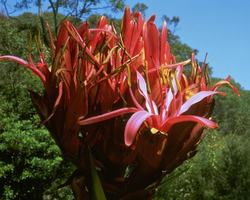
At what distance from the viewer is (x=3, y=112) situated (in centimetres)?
759

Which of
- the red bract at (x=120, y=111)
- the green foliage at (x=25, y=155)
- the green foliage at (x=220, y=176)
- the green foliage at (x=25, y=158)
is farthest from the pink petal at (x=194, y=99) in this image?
the green foliage at (x=220, y=176)

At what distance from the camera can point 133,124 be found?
1.79 feet

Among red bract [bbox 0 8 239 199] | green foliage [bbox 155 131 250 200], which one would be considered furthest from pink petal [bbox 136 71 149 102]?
green foliage [bbox 155 131 250 200]

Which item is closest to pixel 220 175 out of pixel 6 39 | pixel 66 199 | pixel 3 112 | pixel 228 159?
pixel 228 159

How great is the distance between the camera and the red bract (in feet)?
1.89

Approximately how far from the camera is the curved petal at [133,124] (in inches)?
20.9

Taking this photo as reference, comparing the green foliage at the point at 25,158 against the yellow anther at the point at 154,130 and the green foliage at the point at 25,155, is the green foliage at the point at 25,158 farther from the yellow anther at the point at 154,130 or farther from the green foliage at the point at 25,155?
the yellow anther at the point at 154,130

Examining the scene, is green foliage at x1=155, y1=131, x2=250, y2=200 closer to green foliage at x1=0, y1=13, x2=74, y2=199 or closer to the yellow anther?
green foliage at x1=0, y1=13, x2=74, y2=199

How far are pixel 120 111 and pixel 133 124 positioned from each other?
29 millimetres

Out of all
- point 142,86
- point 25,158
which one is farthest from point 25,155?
point 142,86

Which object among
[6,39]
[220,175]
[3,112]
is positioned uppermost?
[6,39]

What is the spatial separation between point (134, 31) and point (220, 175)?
27.9ft

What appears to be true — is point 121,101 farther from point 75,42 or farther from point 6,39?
point 6,39

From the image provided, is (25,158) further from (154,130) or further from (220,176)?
(154,130)
